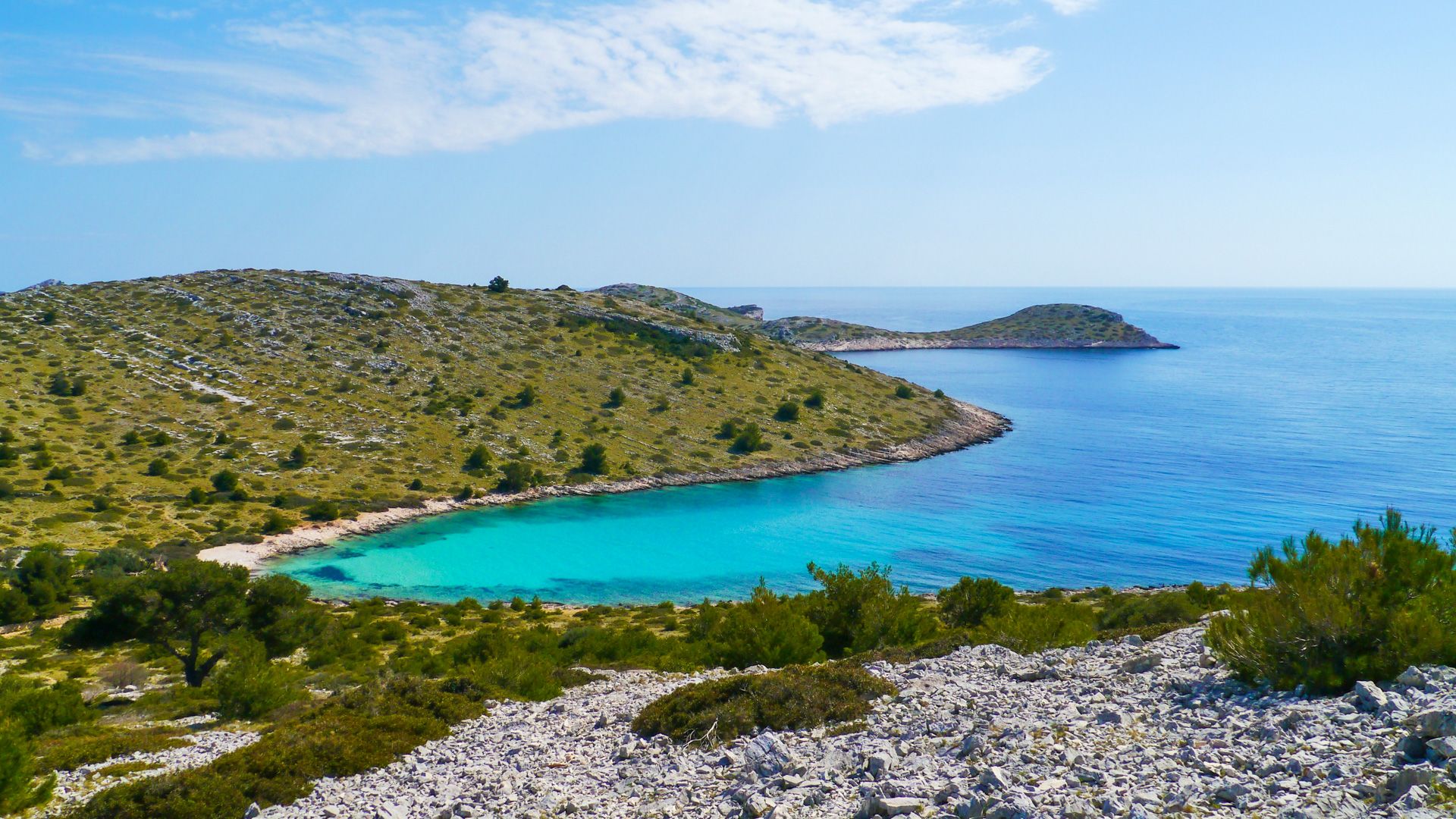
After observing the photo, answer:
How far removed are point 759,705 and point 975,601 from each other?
19.3 m

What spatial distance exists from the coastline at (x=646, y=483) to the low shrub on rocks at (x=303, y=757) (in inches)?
1006

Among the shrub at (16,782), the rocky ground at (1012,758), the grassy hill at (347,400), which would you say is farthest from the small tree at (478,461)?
the shrub at (16,782)

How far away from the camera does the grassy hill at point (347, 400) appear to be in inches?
2576

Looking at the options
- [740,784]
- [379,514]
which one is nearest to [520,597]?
[379,514]

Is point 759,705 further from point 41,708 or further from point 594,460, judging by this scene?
point 594,460

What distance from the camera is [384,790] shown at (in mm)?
13742

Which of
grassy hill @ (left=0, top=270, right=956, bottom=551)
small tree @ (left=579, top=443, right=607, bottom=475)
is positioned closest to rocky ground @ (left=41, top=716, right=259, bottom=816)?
grassy hill @ (left=0, top=270, right=956, bottom=551)

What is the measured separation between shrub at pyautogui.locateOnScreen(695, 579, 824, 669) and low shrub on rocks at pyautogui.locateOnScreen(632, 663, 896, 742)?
659cm

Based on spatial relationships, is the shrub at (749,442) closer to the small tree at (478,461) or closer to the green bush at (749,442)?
the green bush at (749,442)

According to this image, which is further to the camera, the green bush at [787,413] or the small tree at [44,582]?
the green bush at [787,413]

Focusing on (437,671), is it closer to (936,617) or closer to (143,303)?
(936,617)

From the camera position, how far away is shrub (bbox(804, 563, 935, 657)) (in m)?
27.9

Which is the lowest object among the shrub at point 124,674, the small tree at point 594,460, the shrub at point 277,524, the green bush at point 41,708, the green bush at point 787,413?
the shrub at point 277,524

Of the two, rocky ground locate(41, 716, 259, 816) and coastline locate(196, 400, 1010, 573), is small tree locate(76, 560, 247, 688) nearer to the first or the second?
coastline locate(196, 400, 1010, 573)
